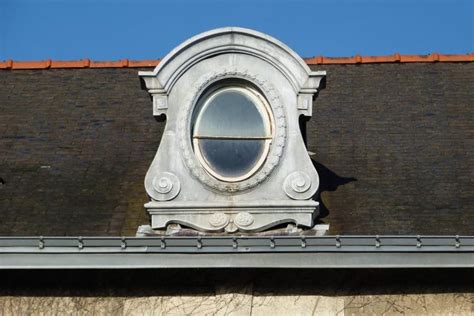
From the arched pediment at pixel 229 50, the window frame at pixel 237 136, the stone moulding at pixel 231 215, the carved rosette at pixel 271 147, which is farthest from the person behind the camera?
the arched pediment at pixel 229 50

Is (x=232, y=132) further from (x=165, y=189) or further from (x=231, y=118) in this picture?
(x=165, y=189)

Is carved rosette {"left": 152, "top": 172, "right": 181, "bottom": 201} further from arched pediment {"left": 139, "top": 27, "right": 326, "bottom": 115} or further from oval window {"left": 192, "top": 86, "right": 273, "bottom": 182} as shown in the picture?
arched pediment {"left": 139, "top": 27, "right": 326, "bottom": 115}

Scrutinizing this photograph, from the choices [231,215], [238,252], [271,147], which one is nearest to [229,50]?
[271,147]

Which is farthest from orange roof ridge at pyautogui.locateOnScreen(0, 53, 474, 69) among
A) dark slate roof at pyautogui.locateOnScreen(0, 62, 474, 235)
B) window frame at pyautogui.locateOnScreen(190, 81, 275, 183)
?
window frame at pyautogui.locateOnScreen(190, 81, 275, 183)

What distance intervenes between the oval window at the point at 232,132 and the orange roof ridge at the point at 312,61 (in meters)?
3.28

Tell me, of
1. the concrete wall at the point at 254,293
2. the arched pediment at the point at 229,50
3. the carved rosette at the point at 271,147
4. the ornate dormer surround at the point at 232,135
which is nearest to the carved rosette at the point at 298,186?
the ornate dormer surround at the point at 232,135

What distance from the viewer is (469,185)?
1562 centimetres

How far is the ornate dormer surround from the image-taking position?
14.7 meters

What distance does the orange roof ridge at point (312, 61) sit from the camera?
18312mm

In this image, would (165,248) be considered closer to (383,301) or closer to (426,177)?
(383,301)

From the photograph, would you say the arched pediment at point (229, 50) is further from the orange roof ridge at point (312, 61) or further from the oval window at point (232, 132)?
the orange roof ridge at point (312, 61)

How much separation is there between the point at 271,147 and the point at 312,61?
361 cm

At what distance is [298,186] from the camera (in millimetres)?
14797

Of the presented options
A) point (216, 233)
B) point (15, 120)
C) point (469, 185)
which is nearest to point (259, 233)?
point (216, 233)
